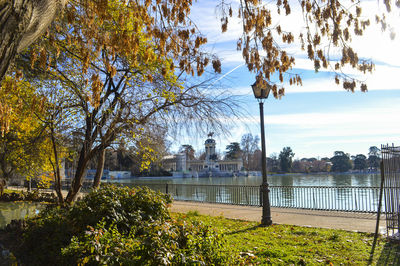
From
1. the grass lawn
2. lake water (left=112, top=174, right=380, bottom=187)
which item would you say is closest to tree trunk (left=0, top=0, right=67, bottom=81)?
the grass lawn

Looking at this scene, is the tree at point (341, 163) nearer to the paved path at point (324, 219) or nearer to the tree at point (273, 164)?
the tree at point (273, 164)

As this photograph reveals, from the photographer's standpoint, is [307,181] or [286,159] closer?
[307,181]

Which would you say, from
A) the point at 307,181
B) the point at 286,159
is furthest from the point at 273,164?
the point at 307,181

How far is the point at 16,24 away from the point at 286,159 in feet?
502

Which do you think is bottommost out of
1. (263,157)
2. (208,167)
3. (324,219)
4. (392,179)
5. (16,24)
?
(208,167)

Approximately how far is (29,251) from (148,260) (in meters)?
3.88

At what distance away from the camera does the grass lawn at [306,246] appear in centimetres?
608

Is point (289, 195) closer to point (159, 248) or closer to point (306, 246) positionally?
point (306, 246)

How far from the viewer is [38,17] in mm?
2930

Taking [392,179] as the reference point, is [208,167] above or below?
below

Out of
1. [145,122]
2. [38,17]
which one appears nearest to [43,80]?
[145,122]

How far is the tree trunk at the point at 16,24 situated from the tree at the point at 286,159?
151421 mm

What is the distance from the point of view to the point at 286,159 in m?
149

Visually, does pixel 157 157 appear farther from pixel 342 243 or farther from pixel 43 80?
pixel 342 243
